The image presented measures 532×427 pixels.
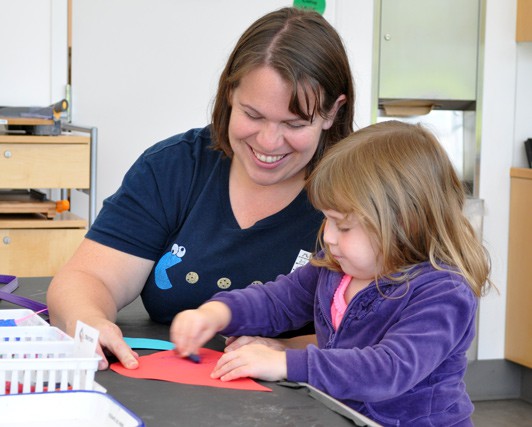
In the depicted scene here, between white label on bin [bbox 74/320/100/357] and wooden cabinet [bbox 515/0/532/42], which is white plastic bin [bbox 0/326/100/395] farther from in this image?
wooden cabinet [bbox 515/0/532/42]

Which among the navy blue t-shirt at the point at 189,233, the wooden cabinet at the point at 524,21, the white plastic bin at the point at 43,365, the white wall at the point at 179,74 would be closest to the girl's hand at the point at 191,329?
the white plastic bin at the point at 43,365

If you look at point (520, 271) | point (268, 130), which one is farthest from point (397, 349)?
point (520, 271)

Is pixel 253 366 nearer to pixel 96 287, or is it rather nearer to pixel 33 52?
pixel 96 287

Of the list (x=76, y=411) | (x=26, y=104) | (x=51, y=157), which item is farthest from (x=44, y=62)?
(x=76, y=411)

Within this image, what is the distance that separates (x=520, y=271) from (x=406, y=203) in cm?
250

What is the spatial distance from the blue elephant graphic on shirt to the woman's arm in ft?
0.07

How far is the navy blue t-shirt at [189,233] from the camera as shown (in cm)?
145

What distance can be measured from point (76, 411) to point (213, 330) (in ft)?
1.19

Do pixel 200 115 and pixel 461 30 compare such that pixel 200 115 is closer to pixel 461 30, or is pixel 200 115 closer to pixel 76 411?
pixel 461 30

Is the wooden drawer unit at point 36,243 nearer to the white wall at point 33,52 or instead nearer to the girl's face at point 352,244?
the white wall at point 33,52

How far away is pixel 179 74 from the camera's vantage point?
3.35m

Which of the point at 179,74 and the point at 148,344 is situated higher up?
the point at 179,74

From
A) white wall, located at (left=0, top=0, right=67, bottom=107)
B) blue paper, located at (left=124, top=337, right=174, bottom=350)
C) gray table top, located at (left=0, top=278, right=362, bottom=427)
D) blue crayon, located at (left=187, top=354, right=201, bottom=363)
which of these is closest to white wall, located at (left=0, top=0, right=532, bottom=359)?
white wall, located at (left=0, top=0, right=67, bottom=107)

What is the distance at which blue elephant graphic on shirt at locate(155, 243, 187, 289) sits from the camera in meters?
1.46
